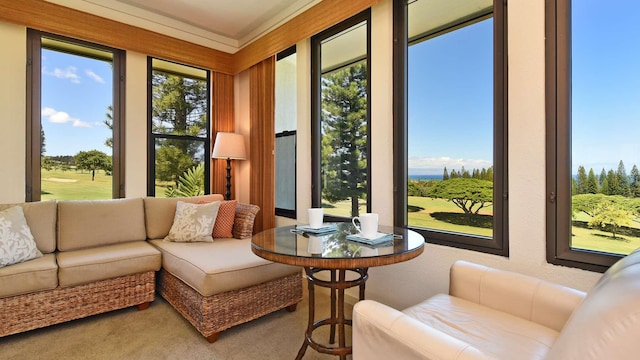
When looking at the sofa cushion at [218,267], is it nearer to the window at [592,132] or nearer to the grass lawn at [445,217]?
the grass lawn at [445,217]

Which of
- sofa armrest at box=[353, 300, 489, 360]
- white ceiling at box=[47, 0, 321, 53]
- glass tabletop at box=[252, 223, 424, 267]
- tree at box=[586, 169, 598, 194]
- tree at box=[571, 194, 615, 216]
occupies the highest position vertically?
white ceiling at box=[47, 0, 321, 53]

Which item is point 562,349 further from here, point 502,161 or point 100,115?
point 100,115

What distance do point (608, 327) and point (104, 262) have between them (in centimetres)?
264

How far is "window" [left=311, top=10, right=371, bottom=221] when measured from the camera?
2.54 metres

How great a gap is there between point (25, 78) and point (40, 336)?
2169mm

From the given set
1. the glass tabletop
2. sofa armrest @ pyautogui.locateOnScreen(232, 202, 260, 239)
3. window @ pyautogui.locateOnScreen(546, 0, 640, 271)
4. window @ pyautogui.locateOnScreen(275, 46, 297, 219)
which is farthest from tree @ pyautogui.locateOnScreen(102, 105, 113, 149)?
window @ pyautogui.locateOnScreen(546, 0, 640, 271)

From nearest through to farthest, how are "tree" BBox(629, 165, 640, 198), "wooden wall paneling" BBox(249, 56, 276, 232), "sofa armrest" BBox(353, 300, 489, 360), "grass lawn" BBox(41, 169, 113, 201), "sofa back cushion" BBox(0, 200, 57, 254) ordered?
"sofa armrest" BBox(353, 300, 489, 360) < "tree" BBox(629, 165, 640, 198) < "sofa back cushion" BBox(0, 200, 57, 254) < "grass lawn" BBox(41, 169, 113, 201) < "wooden wall paneling" BBox(249, 56, 276, 232)

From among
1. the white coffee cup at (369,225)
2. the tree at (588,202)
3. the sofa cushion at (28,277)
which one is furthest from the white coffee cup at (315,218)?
the sofa cushion at (28,277)

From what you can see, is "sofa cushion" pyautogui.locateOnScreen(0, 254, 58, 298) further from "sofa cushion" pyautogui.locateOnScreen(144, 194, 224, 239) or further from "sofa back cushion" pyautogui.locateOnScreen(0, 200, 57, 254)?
"sofa cushion" pyautogui.locateOnScreen(144, 194, 224, 239)

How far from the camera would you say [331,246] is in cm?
142

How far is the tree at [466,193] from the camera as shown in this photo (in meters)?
1.87

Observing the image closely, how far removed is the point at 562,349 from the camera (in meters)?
0.69

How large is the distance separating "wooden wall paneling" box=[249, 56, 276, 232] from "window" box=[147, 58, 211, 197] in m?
0.66

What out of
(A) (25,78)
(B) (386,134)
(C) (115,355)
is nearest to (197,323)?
(C) (115,355)
